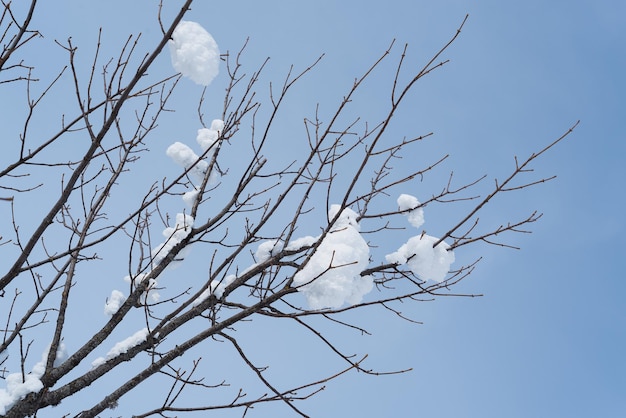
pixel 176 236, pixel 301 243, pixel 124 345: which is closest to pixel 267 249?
pixel 301 243

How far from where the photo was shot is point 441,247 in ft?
11.1

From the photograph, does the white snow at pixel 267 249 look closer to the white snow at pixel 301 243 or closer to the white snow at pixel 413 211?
the white snow at pixel 301 243

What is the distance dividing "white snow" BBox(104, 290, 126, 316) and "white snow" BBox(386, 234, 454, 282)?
207 cm

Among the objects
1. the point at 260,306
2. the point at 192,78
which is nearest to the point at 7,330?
the point at 260,306

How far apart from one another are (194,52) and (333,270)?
1.44 meters

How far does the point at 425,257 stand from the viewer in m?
3.29

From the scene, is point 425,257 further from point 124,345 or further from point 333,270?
point 124,345

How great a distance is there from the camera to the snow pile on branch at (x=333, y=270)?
9.41 ft

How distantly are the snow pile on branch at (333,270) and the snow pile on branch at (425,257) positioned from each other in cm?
43

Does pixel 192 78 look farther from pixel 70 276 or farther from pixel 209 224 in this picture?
pixel 70 276

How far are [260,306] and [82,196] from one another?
6.08ft

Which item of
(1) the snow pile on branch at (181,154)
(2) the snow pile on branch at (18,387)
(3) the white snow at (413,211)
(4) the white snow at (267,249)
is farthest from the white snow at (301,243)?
(2) the snow pile on branch at (18,387)

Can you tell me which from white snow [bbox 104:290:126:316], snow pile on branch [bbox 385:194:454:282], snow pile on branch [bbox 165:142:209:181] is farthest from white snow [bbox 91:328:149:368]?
snow pile on branch [bbox 385:194:454:282]

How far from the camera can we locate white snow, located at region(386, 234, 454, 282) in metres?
3.30
